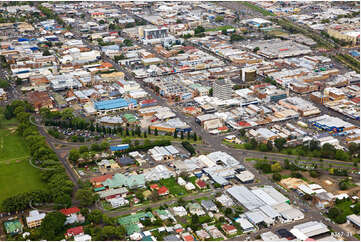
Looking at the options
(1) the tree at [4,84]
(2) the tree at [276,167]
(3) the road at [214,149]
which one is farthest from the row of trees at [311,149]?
(1) the tree at [4,84]

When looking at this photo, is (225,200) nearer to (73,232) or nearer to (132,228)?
(132,228)

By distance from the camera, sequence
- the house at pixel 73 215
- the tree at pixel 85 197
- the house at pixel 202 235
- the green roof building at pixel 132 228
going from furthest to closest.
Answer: the tree at pixel 85 197
the house at pixel 73 215
the green roof building at pixel 132 228
the house at pixel 202 235

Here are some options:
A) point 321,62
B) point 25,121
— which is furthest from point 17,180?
point 321,62

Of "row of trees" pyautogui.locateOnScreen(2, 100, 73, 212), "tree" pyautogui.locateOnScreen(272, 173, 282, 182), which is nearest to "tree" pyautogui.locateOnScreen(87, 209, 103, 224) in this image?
"row of trees" pyautogui.locateOnScreen(2, 100, 73, 212)

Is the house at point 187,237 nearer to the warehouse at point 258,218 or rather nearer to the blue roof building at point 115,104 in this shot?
the warehouse at point 258,218

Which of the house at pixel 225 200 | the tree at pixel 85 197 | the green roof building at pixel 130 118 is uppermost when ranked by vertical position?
the tree at pixel 85 197

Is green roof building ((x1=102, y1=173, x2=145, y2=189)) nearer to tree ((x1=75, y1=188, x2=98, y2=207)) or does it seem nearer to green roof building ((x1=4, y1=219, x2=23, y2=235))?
tree ((x1=75, y1=188, x2=98, y2=207))
